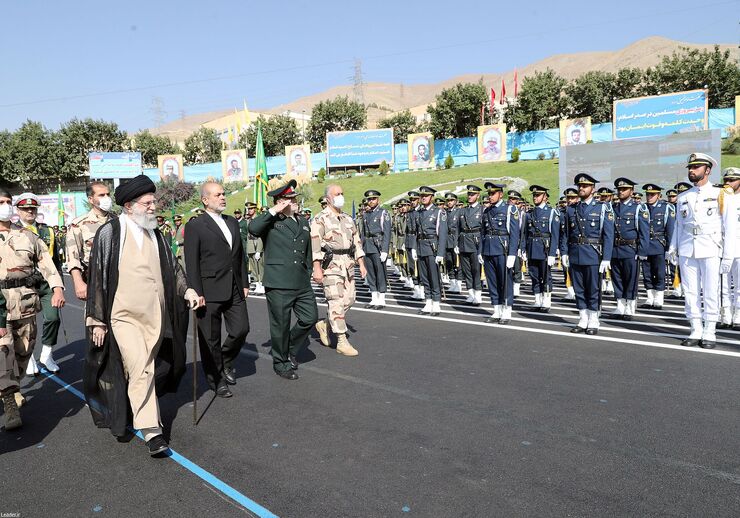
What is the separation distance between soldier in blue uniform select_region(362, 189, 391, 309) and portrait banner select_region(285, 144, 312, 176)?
4253 centimetres

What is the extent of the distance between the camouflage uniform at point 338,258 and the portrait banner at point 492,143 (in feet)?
138

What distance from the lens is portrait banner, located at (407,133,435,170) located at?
165 ft

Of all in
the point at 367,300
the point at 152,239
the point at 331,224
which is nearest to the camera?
the point at 152,239

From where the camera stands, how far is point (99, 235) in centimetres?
414

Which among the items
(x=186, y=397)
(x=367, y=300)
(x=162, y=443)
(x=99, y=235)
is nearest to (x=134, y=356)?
(x=162, y=443)

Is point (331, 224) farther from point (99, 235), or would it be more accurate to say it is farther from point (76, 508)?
point (76, 508)

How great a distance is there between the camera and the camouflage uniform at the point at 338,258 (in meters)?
7.23

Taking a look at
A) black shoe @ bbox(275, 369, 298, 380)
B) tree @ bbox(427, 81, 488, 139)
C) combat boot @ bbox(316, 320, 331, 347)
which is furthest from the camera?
tree @ bbox(427, 81, 488, 139)

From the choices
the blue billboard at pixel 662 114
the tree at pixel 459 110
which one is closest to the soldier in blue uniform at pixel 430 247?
the blue billboard at pixel 662 114

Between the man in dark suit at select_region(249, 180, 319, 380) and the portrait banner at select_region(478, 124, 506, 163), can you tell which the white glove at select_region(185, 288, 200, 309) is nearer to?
the man in dark suit at select_region(249, 180, 319, 380)

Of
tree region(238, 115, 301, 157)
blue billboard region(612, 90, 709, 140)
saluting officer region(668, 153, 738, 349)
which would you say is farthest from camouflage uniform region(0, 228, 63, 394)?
tree region(238, 115, 301, 157)

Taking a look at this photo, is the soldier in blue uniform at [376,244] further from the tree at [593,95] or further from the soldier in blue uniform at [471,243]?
the tree at [593,95]

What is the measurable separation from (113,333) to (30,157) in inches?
2853

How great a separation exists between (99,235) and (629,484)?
408 centimetres
